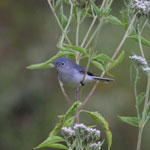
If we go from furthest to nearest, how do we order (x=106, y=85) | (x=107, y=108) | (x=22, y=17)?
(x=22, y=17)
(x=106, y=85)
(x=107, y=108)

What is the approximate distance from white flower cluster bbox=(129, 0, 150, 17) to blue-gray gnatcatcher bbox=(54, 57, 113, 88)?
0.86 m

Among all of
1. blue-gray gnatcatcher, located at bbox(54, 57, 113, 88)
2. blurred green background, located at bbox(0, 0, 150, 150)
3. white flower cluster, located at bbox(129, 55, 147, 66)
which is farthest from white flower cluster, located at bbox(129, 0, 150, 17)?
blurred green background, located at bbox(0, 0, 150, 150)

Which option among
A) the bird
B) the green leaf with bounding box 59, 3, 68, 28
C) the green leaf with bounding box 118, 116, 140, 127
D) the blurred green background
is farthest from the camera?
the blurred green background

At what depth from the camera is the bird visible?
3600 millimetres

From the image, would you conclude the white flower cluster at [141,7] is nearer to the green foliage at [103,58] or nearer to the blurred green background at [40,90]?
the green foliage at [103,58]

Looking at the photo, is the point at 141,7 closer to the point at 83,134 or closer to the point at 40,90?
the point at 83,134

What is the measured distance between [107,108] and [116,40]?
5.17ft

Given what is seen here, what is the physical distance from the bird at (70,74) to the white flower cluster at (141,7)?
856mm

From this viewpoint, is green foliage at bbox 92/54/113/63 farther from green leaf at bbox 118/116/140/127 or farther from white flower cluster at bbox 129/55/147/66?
green leaf at bbox 118/116/140/127

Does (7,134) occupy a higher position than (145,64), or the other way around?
(145,64)

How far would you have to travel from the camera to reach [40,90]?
26.1 ft

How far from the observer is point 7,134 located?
753cm

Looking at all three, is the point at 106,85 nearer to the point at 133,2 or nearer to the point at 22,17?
the point at 22,17

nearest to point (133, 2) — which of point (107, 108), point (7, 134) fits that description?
point (107, 108)
